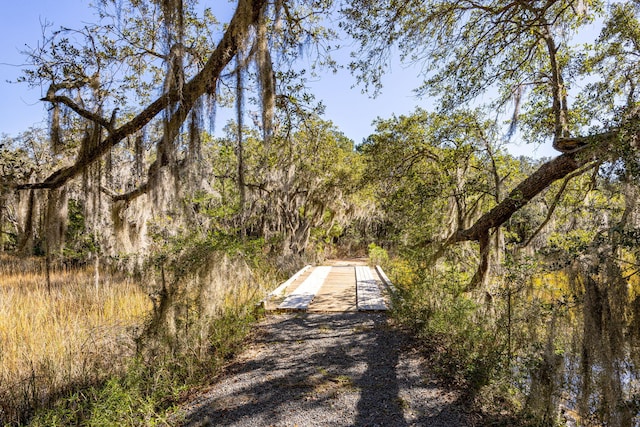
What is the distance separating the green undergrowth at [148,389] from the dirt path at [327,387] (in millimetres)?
217

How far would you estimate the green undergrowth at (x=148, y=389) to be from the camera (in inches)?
96.4

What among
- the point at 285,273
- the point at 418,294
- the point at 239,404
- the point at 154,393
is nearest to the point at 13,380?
the point at 154,393

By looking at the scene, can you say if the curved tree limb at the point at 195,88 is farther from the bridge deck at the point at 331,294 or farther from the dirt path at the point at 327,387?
the bridge deck at the point at 331,294

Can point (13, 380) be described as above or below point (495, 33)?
below

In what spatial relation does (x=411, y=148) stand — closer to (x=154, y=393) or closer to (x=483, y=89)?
(x=483, y=89)

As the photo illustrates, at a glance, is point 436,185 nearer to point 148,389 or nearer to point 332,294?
point 332,294

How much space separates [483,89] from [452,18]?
3.49ft

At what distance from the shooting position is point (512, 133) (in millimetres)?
4883

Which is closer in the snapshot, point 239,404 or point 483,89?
point 239,404

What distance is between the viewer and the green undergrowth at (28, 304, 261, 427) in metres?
2.45

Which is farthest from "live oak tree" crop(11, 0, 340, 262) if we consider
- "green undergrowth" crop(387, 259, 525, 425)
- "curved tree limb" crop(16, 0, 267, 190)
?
"green undergrowth" crop(387, 259, 525, 425)

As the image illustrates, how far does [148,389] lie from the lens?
2.96 m

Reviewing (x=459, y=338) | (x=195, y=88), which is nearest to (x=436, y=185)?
(x=459, y=338)

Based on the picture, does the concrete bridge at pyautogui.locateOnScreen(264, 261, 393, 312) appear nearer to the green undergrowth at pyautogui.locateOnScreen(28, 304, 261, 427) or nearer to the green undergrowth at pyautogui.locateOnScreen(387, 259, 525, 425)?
the green undergrowth at pyautogui.locateOnScreen(387, 259, 525, 425)
